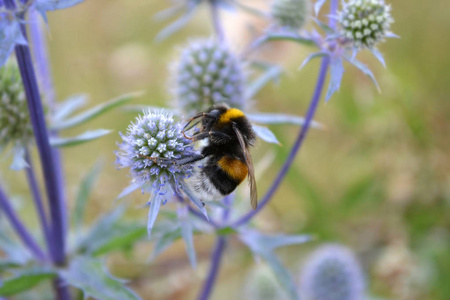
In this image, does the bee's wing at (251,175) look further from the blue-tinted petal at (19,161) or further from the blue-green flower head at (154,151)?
the blue-tinted petal at (19,161)

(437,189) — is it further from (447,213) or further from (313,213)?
(313,213)

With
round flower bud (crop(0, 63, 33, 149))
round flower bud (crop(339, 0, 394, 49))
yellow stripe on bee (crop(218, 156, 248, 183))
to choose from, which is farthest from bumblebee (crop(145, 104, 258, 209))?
round flower bud (crop(0, 63, 33, 149))

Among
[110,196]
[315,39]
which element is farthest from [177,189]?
[110,196]

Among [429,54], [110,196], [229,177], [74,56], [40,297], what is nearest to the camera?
[229,177]

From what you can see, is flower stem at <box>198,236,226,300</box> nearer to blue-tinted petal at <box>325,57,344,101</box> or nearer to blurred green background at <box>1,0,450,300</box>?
blurred green background at <box>1,0,450,300</box>

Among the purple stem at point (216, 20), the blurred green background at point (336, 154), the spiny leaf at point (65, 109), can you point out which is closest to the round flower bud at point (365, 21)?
the purple stem at point (216, 20)
